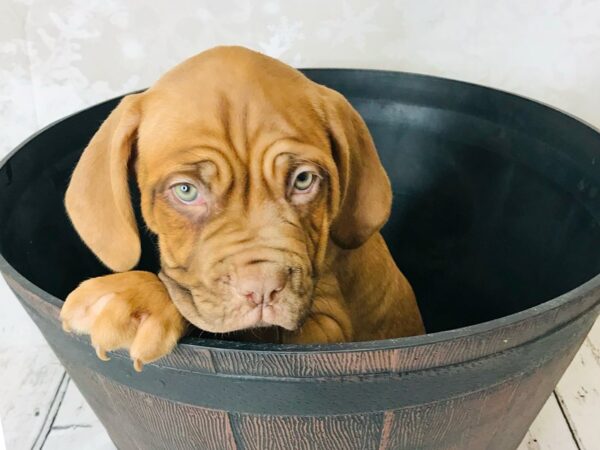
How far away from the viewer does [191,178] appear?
1303 mm

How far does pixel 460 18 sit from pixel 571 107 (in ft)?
1.79

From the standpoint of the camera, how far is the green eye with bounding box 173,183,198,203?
1326mm

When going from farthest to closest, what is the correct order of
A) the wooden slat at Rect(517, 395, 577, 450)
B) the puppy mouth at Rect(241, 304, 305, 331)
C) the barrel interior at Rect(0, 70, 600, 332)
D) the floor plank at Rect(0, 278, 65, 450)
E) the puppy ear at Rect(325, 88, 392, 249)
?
the floor plank at Rect(0, 278, 65, 450), the wooden slat at Rect(517, 395, 577, 450), the barrel interior at Rect(0, 70, 600, 332), the puppy ear at Rect(325, 88, 392, 249), the puppy mouth at Rect(241, 304, 305, 331)

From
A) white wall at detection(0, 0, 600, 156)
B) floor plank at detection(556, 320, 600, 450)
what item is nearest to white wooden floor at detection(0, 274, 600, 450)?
floor plank at detection(556, 320, 600, 450)

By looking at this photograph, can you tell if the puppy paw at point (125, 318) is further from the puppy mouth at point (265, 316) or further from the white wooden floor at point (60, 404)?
the white wooden floor at point (60, 404)

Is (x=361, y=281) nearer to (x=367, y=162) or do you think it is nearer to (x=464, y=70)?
(x=367, y=162)

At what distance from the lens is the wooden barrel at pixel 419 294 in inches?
43.2

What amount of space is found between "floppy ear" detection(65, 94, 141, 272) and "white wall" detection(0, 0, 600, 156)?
1033 mm

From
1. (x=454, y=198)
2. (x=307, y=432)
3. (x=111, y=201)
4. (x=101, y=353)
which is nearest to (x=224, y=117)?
(x=111, y=201)

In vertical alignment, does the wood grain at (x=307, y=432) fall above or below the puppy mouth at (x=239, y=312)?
below

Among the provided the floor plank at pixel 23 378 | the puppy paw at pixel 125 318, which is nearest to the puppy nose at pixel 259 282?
the puppy paw at pixel 125 318

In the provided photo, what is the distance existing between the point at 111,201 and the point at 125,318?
310 millimetres

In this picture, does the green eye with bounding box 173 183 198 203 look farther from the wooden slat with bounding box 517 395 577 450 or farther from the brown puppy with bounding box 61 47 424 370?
the wooden slat with bounding box 517 395 577 450

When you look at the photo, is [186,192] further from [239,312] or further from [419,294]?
[419,294]
